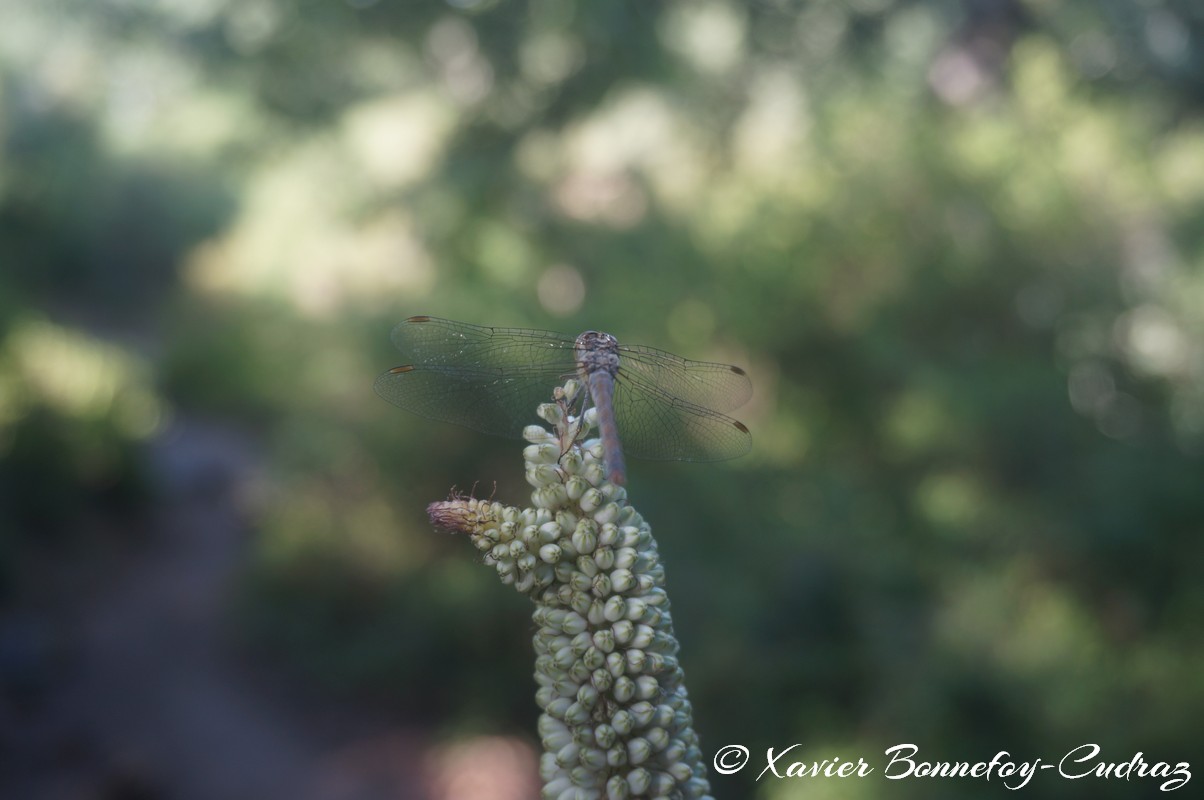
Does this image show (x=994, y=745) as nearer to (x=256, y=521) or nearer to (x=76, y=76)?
(x=256, y=521)

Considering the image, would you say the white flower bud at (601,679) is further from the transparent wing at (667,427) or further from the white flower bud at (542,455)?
the transparent wing at (667,427)

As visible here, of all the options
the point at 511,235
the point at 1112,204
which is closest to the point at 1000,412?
the point at 1112,204

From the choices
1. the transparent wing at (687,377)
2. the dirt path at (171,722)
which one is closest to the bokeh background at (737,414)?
the dirt path at (171,722)

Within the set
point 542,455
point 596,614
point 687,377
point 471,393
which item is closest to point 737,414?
point 687,377

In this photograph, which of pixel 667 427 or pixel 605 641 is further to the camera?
pixel 667 427

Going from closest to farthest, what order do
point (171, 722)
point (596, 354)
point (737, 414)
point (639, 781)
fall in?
1. point (639, 781)
2. point (596, 354)
3. point (737, 414)
4. point (171, 722)

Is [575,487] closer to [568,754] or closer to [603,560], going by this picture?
[603,560]
